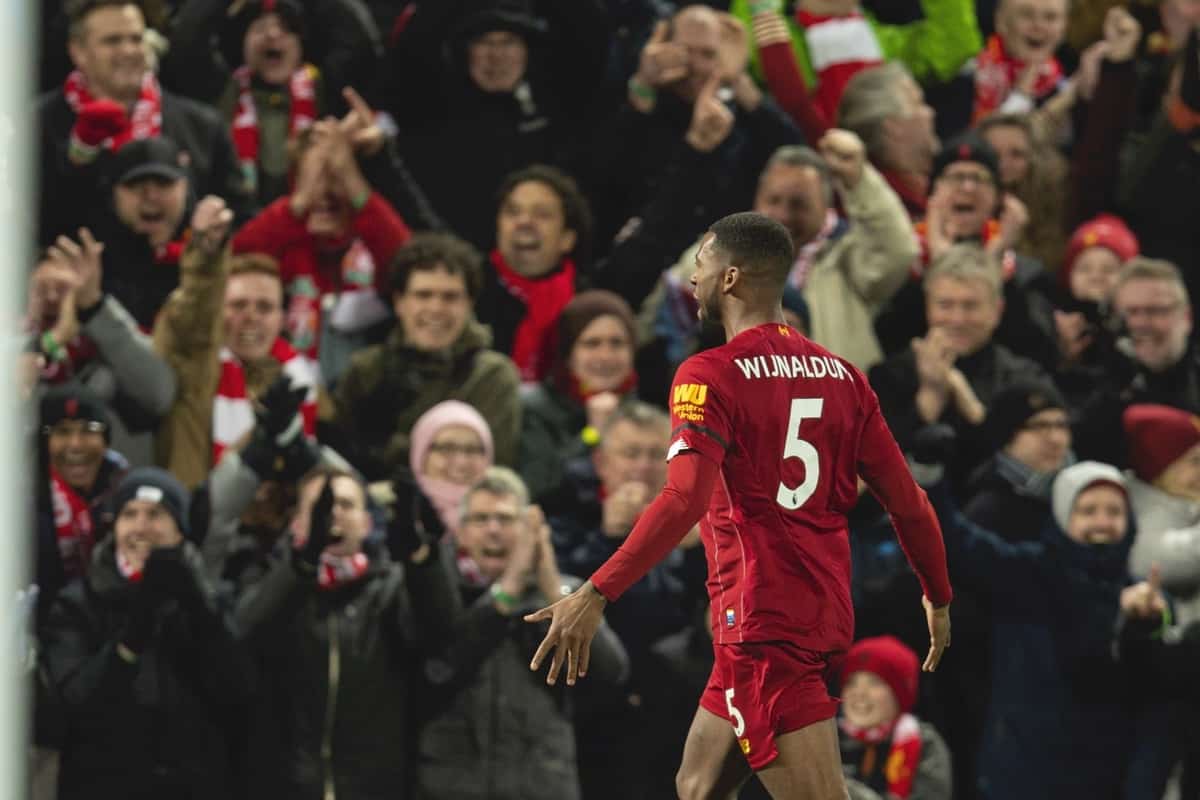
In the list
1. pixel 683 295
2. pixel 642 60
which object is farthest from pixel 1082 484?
pixel 642 60

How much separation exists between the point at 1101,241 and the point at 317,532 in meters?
3.91

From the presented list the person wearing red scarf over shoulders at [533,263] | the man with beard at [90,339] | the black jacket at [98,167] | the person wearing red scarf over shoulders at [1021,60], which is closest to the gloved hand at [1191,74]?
the person wearing red scarf over shoulders at [1021,60]

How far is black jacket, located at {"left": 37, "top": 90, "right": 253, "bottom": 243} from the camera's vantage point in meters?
9.11

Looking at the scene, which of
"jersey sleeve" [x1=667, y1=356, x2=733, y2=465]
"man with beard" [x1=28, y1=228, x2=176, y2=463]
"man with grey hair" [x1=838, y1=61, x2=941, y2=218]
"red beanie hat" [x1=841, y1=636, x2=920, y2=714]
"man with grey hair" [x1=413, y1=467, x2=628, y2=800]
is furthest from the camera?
"man with grey hair" [x1=838, y1=61, x2=941, y2=218]

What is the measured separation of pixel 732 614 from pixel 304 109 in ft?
17.5

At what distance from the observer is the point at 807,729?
4988mm

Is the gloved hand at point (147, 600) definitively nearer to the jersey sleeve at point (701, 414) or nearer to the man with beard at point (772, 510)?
the man with beard at point (772, 510)

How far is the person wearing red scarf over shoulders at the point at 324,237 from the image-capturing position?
361 inches

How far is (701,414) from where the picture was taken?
4820mm

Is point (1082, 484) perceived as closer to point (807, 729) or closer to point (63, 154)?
point (807, 729)

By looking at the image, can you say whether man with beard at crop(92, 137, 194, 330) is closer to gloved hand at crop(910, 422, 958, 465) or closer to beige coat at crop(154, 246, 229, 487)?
beige coat at crop(154, 246, 229, 487)

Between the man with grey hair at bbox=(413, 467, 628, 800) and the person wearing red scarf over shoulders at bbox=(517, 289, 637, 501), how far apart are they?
0.89 meters

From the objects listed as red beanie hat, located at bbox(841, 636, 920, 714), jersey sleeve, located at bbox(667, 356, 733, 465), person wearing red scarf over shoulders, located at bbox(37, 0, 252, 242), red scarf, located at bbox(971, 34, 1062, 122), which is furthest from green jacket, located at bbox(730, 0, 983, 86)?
jersey sleeve, located at bbox(667, 356, 733, 465)

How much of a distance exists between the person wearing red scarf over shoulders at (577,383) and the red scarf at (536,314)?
0.78 feet
